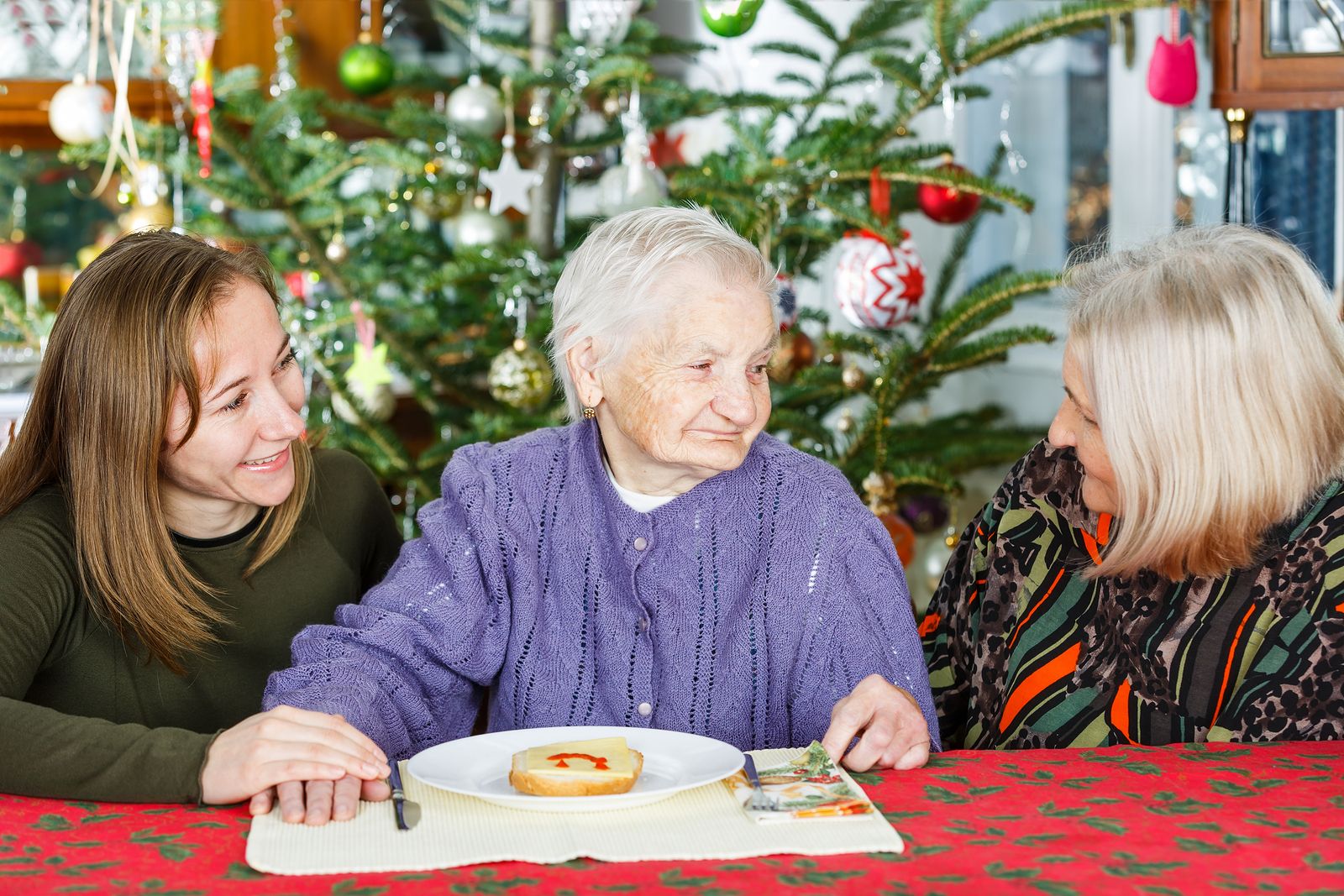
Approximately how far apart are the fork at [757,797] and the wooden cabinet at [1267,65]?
55.8 inches

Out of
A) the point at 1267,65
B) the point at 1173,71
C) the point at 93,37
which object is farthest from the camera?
the point at 93,37

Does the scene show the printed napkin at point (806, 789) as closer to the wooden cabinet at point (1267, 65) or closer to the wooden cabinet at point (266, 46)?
the wooden cabinet at point (1267, 65)

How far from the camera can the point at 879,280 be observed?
2.38 meters

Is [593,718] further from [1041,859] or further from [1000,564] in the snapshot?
[1041,859]

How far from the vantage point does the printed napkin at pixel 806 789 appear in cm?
110

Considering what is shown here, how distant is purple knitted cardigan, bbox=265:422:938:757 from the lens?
1528 mm

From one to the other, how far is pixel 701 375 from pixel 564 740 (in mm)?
435

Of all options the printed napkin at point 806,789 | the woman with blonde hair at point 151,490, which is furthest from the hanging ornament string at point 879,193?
the printed napkin at point 806,789

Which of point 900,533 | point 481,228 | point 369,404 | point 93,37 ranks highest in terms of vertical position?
point 93,37

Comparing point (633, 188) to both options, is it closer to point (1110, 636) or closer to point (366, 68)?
point (366, 68)

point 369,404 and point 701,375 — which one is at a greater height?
point 701,375

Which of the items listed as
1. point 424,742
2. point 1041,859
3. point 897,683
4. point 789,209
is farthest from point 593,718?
point 789,209

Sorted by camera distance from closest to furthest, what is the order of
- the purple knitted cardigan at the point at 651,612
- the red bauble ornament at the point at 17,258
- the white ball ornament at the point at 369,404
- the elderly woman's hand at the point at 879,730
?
the elderly woman's hand at the point at 879,730
the purple knitted cardigan at the point at 651,612
the white ball ornament at the point at 369,404
the red bauble ornament at the point at 17,258

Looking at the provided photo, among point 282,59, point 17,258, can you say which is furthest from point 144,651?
point 17,258
